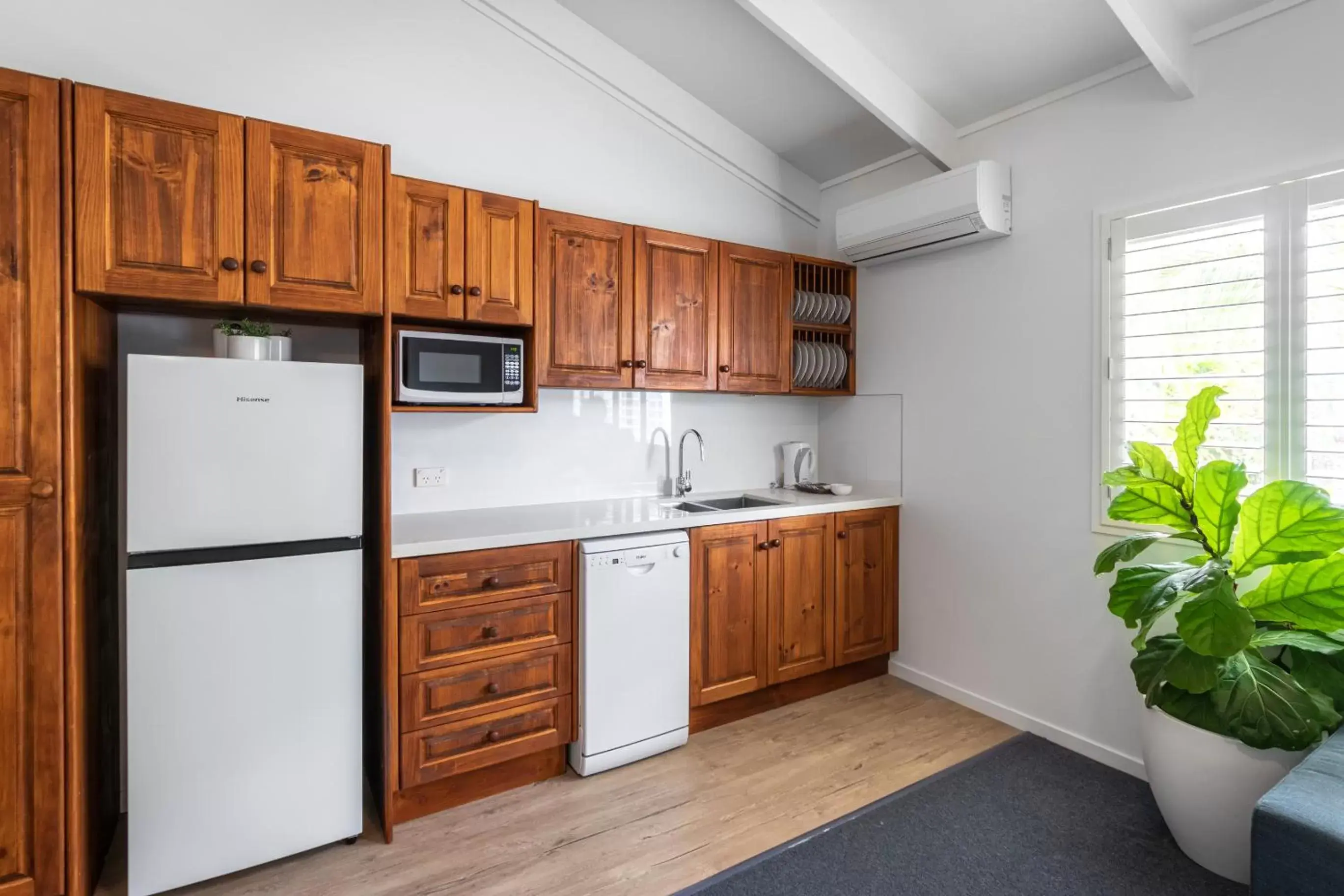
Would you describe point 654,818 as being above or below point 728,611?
below

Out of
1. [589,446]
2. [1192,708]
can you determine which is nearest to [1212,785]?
[1192,708]

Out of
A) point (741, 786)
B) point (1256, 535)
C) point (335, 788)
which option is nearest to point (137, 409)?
point (335, 788)

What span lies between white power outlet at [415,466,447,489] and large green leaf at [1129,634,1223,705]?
2.53 metres

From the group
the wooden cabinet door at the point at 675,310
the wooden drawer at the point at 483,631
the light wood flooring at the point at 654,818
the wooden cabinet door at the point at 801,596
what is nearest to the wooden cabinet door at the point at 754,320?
the wooden cabinet door at the point at 675,310

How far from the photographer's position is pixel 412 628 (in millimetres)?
2230

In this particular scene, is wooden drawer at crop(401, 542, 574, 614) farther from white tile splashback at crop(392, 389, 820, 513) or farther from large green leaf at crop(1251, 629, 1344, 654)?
large green leaf at crop(1251, 629, 1344, 654)

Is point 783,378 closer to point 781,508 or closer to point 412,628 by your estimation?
point 781,508

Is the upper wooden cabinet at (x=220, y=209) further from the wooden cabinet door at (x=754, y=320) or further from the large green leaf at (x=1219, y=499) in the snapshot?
the large green leaf at (x=1219, y=499)

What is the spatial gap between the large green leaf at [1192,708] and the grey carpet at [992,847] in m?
0.45

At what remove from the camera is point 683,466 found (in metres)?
3.52

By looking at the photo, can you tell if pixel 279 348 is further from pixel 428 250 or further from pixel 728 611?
pixel 728 611

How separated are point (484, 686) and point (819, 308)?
2.45 meters

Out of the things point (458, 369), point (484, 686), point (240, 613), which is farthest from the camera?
point (458, 369)

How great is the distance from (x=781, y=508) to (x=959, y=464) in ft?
2.94
